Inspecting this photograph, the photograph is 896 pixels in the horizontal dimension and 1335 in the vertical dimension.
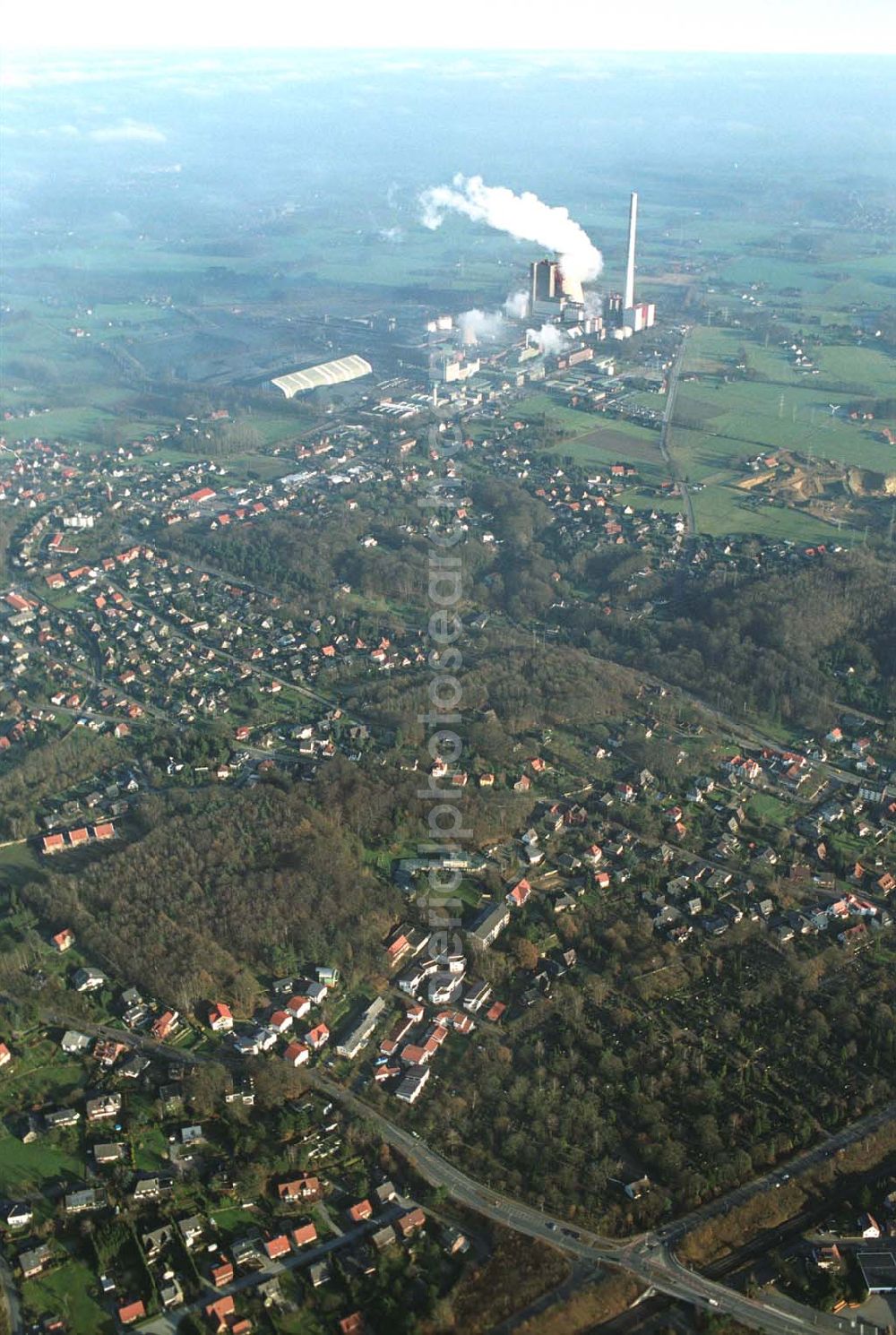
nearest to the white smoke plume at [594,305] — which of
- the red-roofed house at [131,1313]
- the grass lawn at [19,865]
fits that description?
the grass lawn at [19,865]

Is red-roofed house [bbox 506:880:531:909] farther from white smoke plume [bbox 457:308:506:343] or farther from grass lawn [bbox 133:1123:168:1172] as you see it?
white smoke plume [bbox 457:308:506:343]

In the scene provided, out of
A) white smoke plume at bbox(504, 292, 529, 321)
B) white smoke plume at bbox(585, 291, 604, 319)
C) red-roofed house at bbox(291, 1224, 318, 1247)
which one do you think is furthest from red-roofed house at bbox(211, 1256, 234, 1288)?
white smoke plume at bbox(504, 292, 529, 321)

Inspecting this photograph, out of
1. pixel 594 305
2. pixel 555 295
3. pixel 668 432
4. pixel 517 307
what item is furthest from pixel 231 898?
pixel 517 307

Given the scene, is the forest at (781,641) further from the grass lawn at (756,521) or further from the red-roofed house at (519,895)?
the red-roofed house at (519,895)

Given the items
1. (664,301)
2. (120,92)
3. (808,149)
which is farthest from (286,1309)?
(120,92)

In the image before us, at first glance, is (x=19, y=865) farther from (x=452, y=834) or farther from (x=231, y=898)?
(x=452, y=834)

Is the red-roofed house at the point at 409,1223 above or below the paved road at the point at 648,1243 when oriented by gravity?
above
